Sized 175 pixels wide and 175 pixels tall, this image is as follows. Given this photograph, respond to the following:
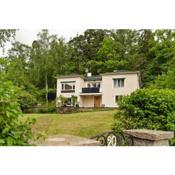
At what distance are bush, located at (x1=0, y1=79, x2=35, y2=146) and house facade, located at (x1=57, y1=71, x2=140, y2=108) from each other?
166cm

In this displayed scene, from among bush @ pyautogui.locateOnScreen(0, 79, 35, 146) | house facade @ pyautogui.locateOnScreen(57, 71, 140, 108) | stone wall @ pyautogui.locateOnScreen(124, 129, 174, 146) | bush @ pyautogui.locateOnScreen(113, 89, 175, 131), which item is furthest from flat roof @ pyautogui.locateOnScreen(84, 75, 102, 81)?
bush @ pyautogui.locateOnScreen(0, 79, 35, 146)

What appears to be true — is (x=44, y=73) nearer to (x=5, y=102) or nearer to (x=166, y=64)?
(x=166, y=64)

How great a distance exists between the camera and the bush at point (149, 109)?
282cm

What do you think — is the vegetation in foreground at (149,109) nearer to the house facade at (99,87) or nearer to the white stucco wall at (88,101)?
the house facade at (99,87)

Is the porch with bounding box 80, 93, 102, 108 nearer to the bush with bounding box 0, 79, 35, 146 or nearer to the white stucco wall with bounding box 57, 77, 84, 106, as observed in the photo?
the white stucco wall with bounding box 57, 77, 84, 106

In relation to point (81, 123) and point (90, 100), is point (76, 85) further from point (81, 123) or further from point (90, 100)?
point (81, 123)

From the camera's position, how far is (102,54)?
285 centimetres

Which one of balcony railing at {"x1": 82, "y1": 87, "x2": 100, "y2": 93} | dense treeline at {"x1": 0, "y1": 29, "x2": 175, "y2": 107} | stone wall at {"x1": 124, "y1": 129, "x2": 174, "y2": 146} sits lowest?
stone wall at {"x1": 124, "y1": 129, "x2": 174, "y2": 146}

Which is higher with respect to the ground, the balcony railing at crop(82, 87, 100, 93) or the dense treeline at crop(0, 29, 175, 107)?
the dense treeline at crop(0, 29, 175, 107)

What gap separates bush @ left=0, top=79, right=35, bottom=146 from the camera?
0.99m
